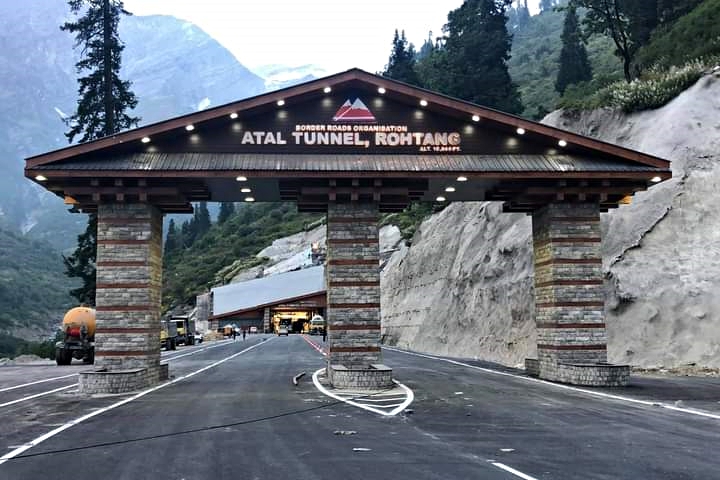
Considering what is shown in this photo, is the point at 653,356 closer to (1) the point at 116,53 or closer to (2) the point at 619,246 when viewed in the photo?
(2) the point at 619,246

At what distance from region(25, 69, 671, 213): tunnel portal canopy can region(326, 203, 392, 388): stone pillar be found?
1154 millimetres

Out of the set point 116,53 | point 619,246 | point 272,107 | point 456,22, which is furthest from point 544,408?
point 456,22

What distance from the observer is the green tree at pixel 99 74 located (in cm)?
4506

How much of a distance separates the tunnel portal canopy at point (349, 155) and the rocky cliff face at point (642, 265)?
6027 millimetres

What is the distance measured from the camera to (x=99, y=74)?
1794 inches

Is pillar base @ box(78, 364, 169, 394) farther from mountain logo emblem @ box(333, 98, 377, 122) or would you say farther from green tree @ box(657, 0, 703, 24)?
green tree @ box(657, 0, 703, 24)

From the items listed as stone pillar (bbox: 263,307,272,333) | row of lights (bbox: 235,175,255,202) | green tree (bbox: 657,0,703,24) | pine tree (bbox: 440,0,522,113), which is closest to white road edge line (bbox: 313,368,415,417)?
row of lights (bbox: 235,175,255,202)

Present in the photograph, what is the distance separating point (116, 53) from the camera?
152ft

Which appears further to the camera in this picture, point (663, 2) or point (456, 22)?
point (456, 22)

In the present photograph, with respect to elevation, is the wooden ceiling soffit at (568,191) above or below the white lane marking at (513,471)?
above

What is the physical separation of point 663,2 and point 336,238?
42.4 metres

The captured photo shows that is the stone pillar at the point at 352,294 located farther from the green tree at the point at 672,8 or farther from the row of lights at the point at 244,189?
the green tree at the point at 672,8

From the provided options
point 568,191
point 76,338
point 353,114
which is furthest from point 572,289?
point 76,338

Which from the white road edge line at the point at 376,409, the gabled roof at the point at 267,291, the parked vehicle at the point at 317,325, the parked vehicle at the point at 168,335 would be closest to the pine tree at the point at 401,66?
the gabled roof at the point at 267,291
